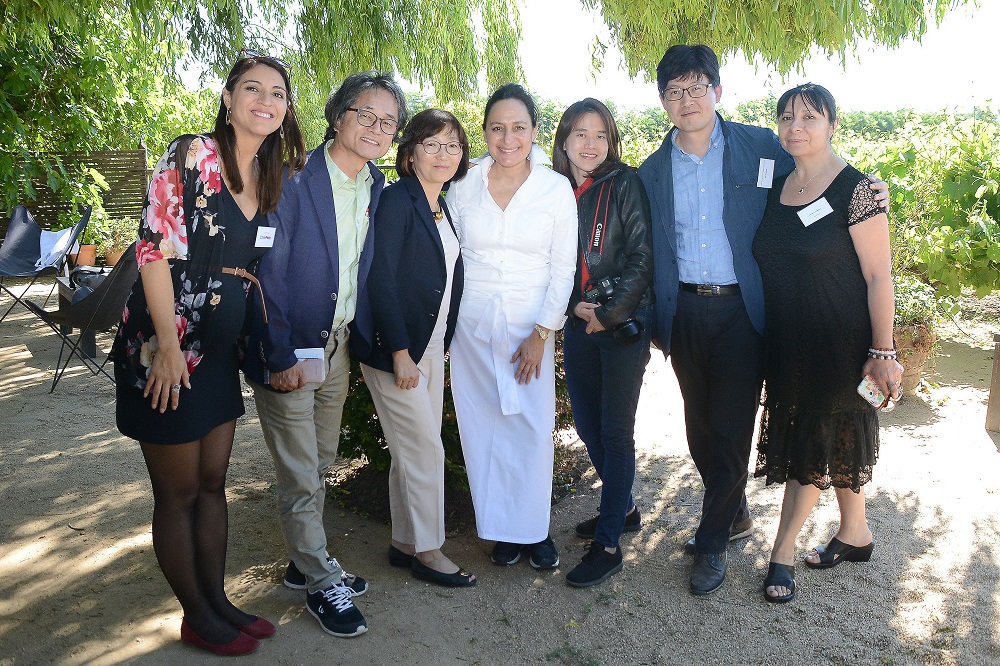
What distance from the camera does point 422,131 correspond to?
3.30m

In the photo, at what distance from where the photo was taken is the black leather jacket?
11.3ft

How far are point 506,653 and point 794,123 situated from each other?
2.26 meters

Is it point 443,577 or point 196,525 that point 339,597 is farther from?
point 196,525

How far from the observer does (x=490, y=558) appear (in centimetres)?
385

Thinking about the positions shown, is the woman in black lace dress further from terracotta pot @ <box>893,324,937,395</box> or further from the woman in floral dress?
terracotta pot @ <box>893,324,937,395</box>

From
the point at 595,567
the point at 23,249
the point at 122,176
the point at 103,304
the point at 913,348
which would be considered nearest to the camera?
the point at 595,567

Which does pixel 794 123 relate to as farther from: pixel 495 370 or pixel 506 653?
pixel 506 653

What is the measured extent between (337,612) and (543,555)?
981 mm

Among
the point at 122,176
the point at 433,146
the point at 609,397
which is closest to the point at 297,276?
the point at 433,146

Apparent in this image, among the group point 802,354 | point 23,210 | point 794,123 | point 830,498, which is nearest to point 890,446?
point 830,498

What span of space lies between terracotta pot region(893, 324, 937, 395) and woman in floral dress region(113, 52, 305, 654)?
187 inches

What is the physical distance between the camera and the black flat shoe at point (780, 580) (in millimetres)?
3408

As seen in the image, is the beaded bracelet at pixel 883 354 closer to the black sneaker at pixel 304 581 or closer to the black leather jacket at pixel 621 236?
the black leather jacket at pixel 621 236

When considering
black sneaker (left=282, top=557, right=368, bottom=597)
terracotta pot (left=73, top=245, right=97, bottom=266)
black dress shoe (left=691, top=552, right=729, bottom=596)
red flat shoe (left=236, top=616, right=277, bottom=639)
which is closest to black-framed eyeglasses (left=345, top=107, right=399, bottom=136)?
black sneaker (left=282, top=557, right=368, bottom=597)
